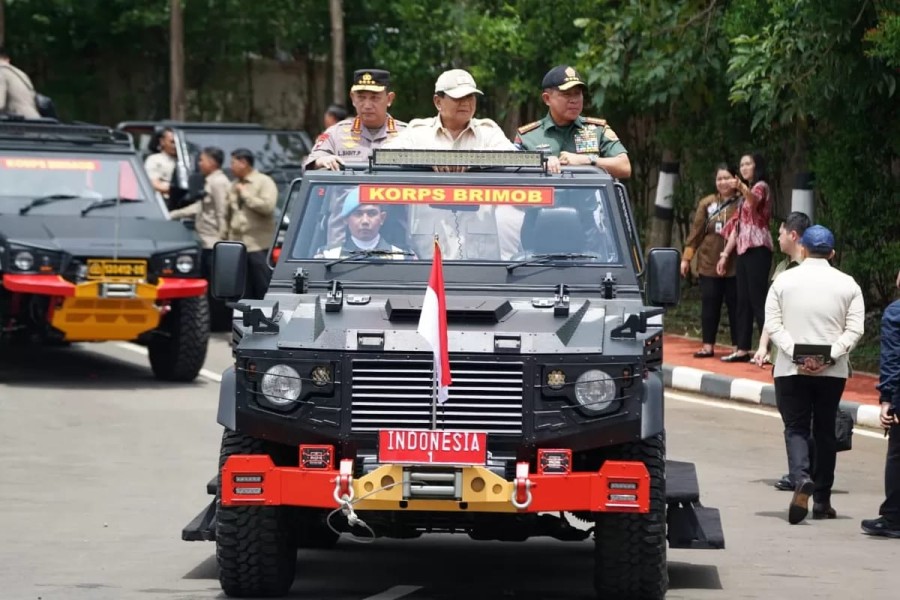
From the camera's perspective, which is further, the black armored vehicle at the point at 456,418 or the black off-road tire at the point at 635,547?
the black off-road tire at the point at 635,547

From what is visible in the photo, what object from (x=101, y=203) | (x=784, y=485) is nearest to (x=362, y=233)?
(x=784, y=485)

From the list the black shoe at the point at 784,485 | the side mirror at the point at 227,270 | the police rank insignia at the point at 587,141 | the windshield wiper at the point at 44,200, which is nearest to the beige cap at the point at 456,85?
the police rank insignia at the point at 587,141

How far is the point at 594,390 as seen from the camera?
313 inches

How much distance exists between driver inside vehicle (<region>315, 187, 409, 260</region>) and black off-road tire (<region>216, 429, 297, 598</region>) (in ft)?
3.76

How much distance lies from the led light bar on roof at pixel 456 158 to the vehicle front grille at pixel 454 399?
5.27 ft

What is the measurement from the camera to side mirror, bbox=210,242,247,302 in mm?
9023

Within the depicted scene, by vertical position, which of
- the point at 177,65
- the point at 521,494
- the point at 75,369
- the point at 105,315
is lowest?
the point at 75,369

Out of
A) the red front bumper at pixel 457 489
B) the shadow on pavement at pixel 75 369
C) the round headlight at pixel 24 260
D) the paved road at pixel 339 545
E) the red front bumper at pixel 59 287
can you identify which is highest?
the round headlight at pixel 24 260

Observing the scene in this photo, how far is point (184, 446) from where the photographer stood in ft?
44.0

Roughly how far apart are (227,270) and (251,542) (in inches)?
55.4

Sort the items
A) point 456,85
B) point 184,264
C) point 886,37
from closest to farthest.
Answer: point 456,85 < point 886,37 < point 184,264

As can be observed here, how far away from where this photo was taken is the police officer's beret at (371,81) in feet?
36.3

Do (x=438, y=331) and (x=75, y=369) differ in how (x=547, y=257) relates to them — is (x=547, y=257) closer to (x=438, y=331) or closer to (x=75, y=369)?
(x=438, y=331)

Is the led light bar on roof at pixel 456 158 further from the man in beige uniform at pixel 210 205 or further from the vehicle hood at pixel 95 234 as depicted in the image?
the man in beige uniform at pixel 210 205
